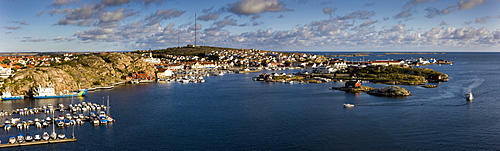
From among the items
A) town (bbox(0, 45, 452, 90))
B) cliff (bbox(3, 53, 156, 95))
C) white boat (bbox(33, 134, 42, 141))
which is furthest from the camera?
town (bbox(0, 45, 452, 90))

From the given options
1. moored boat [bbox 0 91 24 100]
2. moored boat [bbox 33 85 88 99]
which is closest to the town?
moored boat [bbox 0 91 24 100]

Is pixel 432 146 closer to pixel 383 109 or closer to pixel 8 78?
pixel 383 109

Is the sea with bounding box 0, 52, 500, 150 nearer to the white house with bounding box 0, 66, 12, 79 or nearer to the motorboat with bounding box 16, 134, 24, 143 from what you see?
the motorboat with bounding box 16, 134, 24, 143

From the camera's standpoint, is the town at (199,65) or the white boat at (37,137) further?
the town at (199,65)

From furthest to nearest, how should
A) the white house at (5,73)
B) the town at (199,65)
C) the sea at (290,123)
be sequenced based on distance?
1. the town at (199,65)
2. the white house at (5,73)
3. the sea at (290,123)

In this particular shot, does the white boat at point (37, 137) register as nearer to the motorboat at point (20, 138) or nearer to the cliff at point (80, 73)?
the motorboat at point (20, 138)

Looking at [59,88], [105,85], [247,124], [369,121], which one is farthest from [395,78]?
[59,88]

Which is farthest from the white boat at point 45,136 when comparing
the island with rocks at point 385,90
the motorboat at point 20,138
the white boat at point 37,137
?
the island with rocks at point 385,90
